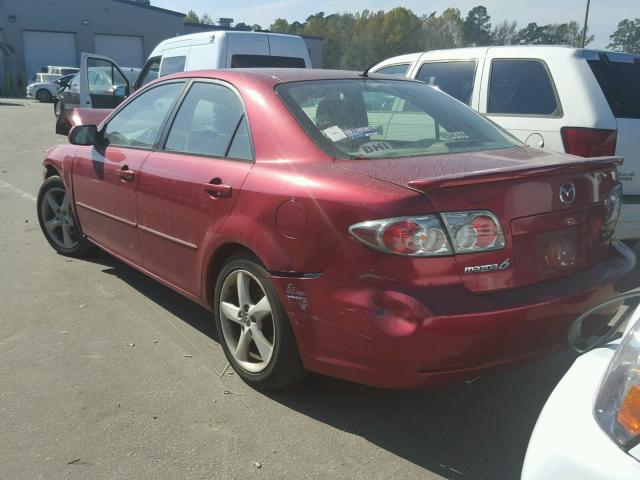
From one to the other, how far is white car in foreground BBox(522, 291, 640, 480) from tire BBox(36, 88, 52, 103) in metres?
36.1

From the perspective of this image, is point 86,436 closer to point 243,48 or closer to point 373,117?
point 373,117

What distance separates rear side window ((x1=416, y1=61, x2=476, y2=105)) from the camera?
594 centimetres

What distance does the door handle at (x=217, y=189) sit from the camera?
3207mm

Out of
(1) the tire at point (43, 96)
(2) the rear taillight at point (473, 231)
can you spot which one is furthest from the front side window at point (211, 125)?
(1) the tire at point (43, 96)

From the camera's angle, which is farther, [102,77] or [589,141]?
[102,77]

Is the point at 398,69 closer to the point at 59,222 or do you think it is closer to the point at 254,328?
the point at 59,222

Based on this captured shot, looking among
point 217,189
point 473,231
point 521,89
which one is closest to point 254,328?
point 217,189

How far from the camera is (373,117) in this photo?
3.34 meters

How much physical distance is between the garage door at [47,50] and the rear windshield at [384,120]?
44.1m

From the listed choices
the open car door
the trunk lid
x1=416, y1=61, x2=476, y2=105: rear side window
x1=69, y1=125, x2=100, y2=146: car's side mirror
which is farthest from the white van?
the trunk lid

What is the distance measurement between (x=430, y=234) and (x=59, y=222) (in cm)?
420

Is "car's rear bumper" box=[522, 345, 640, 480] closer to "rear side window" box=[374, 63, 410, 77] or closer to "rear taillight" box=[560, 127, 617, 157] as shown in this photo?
"rear taillight" box=[560, 127, 617, 157]

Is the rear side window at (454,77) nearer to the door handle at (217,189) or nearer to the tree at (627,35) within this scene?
the door handle at (217,189)

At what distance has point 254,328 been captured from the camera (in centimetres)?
316
